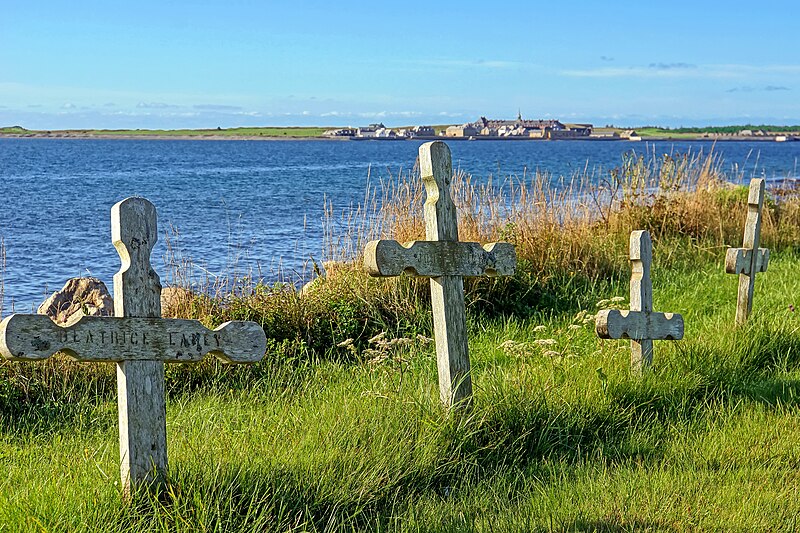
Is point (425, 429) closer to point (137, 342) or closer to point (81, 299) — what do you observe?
point (137, 342)

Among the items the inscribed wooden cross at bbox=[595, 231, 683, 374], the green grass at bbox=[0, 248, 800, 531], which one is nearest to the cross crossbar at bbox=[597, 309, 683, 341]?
the inscribed wooden cross at bbox=[595, 231, 683, 374]

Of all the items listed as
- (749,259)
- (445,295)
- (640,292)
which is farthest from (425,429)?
(749,259)

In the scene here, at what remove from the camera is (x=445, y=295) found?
5121 mm

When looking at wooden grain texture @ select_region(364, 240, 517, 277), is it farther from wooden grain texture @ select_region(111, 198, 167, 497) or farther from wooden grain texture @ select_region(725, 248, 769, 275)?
wooden grain texture @ select_region(725, 248, 769, 275)

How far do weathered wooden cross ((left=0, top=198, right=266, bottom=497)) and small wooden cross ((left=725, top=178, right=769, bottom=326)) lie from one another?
5.40 m

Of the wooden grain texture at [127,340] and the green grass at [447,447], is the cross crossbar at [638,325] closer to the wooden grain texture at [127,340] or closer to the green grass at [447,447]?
the green grass at [447,447]

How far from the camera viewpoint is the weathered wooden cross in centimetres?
354

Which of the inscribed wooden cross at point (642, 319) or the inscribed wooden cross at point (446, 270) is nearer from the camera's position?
the inscribed wooden cross at point (446, 270)

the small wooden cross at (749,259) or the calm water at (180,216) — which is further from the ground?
the small wooden cross at (749,259)

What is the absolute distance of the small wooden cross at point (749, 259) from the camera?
7.71 meters

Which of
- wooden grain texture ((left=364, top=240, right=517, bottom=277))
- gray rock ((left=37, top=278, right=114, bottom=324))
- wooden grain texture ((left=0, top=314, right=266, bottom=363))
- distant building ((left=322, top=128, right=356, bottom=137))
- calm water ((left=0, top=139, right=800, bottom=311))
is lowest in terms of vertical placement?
calm water ((left=0, top=139, right=800, bottom=311))

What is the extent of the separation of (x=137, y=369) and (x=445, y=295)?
2002 mm

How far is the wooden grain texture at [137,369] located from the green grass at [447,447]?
16cm

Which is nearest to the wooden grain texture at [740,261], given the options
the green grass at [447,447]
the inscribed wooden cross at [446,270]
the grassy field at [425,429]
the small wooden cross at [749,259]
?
the small wooden cross at [749,259]
